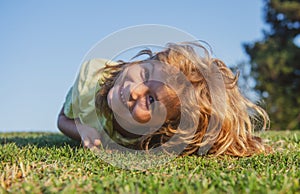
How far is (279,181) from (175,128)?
159cm

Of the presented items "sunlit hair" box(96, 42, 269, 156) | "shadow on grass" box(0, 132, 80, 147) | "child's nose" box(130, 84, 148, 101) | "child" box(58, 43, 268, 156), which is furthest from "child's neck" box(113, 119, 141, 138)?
"child's nose" box(130, 84, 148, 101)

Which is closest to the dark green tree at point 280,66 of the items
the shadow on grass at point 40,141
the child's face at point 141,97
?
the shadow on grass at point 40,141

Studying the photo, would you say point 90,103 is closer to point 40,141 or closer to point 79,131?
point 79,131

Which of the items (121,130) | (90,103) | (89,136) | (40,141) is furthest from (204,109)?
(40,141)

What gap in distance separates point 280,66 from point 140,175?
55.5 ft

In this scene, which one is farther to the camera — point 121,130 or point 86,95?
point 86,95

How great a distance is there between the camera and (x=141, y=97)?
3129 mm

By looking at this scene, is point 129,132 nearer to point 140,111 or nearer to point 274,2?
point 140,111

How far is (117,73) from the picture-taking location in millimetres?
3795

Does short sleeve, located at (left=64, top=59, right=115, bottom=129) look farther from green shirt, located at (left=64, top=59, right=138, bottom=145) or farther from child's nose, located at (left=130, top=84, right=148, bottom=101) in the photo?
child's nose, located at (left=130, top=84, right=148, bottom=101)

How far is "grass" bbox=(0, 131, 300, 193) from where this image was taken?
175cm

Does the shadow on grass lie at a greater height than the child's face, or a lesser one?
lesser

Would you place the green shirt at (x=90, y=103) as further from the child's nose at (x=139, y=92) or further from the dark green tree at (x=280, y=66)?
the dark green tree at (x=280, y=66)

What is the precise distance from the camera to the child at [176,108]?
3.21m
